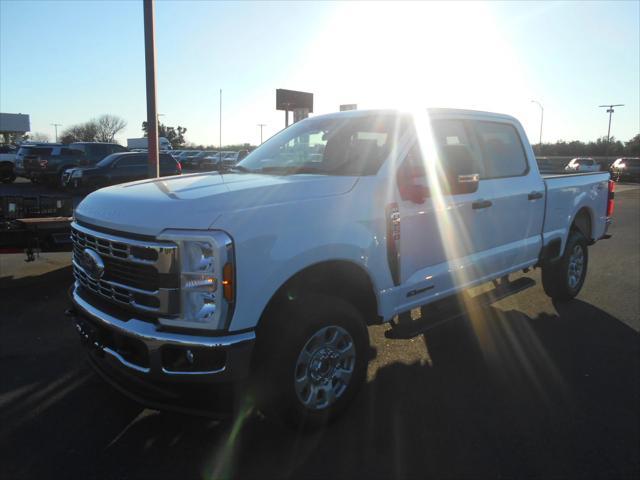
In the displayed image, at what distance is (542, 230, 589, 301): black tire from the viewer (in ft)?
18.9

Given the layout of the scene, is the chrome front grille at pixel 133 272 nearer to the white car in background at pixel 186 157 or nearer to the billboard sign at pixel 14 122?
the white car in background at pixel 186 157

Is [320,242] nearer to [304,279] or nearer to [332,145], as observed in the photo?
[304,279]

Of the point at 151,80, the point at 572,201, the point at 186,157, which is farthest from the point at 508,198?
the point at 186,157

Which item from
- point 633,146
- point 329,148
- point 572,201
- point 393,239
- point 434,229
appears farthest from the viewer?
point 633,146

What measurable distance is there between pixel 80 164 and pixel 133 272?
69.6 feet

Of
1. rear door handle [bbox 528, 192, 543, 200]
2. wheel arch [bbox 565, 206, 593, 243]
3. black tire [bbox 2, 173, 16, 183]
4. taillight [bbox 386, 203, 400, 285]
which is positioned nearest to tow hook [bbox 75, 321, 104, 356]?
taillight [bbox 386, 203, 400, 285]

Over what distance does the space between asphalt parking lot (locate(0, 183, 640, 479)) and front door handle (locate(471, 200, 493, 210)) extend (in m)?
0.81

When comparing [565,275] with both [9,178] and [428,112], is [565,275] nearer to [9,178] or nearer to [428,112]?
[428,112]

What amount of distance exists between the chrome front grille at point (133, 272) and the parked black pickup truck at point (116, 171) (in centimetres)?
1379

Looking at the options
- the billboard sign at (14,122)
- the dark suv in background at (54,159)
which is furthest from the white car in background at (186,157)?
the billboard sign at (14,122)

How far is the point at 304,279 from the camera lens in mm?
2990

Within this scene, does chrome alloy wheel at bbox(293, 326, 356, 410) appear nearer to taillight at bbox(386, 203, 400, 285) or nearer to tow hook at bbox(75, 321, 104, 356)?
taillight at bbox(386, 203, 400, 285)

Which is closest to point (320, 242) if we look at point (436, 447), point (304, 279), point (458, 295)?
point (304, 279)

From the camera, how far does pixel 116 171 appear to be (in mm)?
16562
